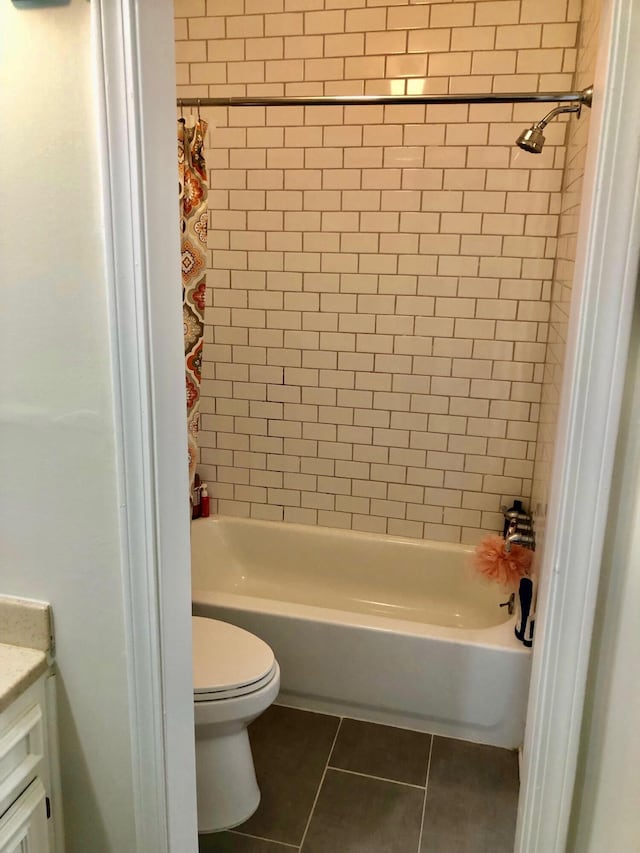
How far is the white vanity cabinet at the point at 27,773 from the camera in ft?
4.14

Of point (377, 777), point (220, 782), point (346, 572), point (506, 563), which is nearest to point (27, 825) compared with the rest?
point (220, 782)

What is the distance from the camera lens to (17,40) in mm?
1166

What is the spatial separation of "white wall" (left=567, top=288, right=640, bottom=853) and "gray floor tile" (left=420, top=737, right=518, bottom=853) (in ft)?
3.05

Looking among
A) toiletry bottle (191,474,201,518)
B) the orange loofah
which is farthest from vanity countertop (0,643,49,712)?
toiletry bottle (191,474,201,518)

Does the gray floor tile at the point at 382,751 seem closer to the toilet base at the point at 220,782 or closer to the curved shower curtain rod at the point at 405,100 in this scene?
the toilet base at the point at 220,782

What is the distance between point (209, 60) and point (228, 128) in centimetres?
29

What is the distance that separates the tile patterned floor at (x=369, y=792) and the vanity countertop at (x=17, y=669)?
106 centimetres

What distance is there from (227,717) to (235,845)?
1.33 feet

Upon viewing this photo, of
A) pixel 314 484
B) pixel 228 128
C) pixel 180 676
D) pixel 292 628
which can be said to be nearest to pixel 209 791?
pixel 292 628

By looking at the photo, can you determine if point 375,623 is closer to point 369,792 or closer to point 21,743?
point 369,792

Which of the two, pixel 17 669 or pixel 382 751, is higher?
pixel 17 669

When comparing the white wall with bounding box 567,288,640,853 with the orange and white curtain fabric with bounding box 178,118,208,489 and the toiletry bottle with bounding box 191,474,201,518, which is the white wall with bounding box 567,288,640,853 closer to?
the orange and white curtain fabric with bounding box 178,118,208,489

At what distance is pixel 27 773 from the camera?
1.32 m

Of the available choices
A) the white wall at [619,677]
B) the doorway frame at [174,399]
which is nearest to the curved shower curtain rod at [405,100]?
the doorway frame at [174,399]
